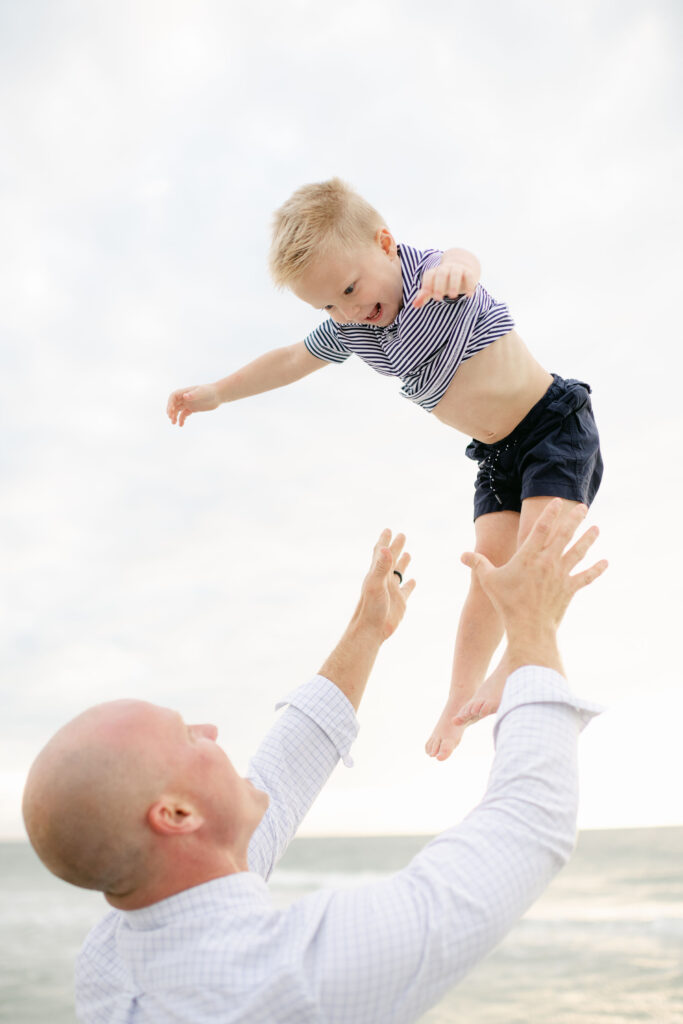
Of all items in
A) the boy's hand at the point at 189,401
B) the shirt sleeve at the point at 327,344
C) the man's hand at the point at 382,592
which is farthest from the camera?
the boy's hand at the point at 189,401

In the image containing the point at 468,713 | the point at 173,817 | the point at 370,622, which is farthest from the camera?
the point at 468,713

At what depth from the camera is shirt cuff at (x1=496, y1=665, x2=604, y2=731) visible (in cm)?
170

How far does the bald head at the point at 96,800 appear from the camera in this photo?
5.85 ft

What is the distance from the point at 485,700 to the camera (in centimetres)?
273

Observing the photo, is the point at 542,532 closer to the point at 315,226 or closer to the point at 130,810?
the point at 130,810

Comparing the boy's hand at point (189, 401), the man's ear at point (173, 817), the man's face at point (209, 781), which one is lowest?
the man's ear at point (173, 817)

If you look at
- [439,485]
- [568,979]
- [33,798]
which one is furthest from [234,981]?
[568,979]

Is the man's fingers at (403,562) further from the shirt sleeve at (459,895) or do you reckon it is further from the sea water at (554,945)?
the sea water at (554,945)

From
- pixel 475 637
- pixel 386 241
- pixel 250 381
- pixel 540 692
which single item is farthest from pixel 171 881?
pixel 250 381

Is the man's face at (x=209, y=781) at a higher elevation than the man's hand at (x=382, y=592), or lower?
lower

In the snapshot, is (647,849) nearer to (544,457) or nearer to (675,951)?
(675,951)

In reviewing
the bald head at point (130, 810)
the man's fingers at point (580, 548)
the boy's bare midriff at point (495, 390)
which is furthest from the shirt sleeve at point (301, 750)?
the boy's bare midriff at point (495, 390)

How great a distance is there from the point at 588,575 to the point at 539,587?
158 mm

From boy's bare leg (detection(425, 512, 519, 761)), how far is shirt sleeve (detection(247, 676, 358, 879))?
1.97 feet
